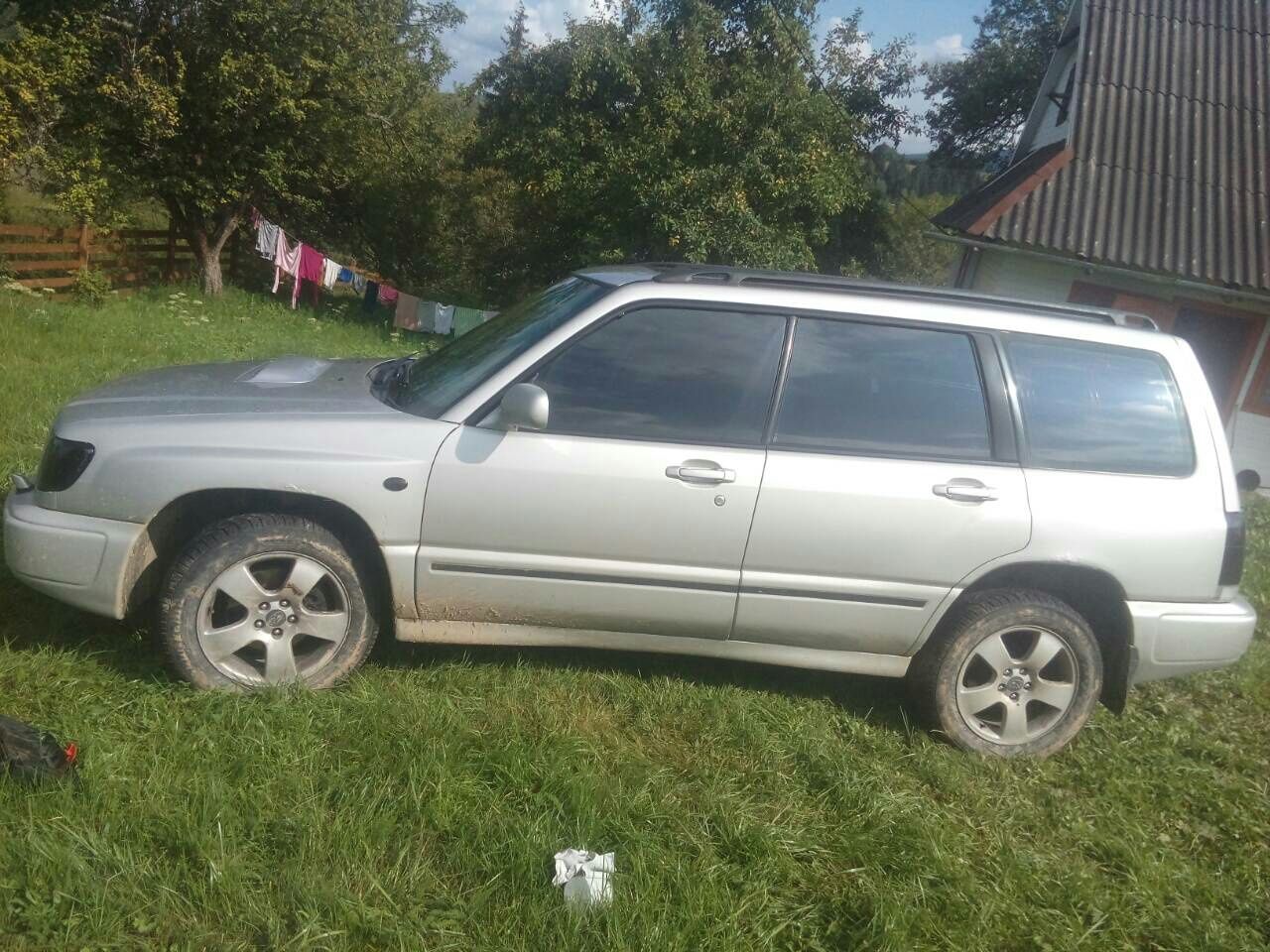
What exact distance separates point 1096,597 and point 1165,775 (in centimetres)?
74

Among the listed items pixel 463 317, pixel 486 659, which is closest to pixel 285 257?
pixel 463 317

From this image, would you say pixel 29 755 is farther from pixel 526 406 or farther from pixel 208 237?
pixel 208 237

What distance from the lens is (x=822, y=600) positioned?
371 cm

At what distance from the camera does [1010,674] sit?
153 inches

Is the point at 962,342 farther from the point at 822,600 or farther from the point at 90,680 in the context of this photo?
the point at 90,680

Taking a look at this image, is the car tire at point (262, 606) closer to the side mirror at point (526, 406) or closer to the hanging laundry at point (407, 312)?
the side mirror at point (526, 406)

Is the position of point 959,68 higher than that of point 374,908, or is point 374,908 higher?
point 959,68

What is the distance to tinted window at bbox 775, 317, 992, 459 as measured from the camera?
Result: 373 cm

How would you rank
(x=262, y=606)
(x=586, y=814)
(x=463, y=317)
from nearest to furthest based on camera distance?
(x=586, y=814) < (x=262, y=606) < (x=463, y=317)

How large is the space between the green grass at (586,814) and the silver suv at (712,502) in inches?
10.5

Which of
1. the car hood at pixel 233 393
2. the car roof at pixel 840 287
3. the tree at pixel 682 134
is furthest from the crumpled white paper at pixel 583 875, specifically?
the tree at pixel 682 134

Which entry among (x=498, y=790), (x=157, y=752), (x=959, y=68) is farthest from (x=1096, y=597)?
(x=959, y=68)

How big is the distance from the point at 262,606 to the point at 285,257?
15.3 meters

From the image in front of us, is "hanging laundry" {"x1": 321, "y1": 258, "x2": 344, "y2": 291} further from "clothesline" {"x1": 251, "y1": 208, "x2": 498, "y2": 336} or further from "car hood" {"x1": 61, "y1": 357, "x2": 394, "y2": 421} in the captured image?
"car hood" {"x1": 61, "y1": 357, "x2": 394, "y2": 421}
